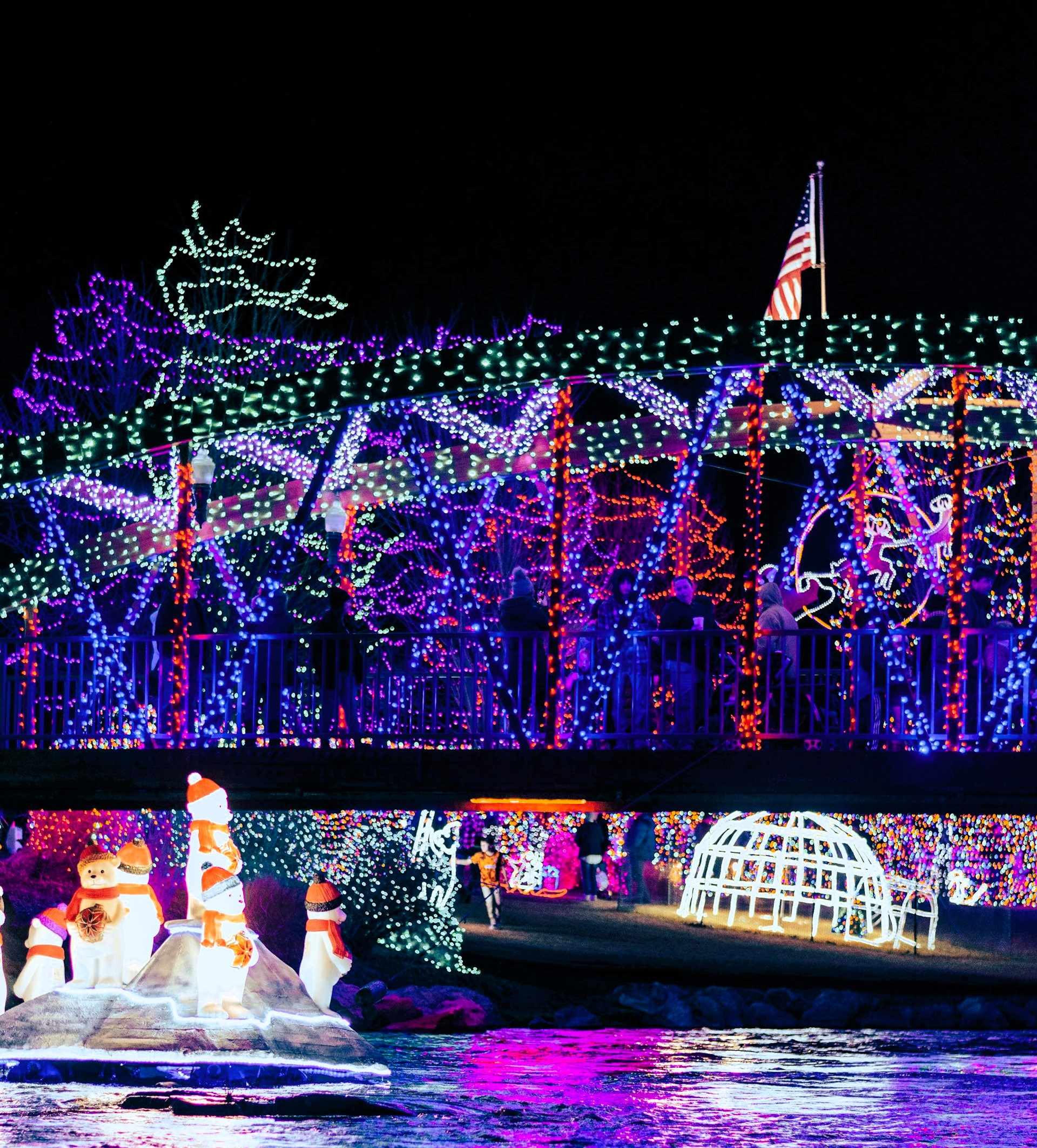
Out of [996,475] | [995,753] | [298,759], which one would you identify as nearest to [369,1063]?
[298,759]

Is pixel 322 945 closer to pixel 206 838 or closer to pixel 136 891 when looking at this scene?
pixel 136 891

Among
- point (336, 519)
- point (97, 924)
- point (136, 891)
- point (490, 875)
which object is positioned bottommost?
point (490, 875)

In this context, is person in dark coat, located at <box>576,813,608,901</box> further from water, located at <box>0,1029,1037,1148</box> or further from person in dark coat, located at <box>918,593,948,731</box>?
water, located at <box>0,1029,1037,1148</box>

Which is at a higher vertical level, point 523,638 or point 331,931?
point 523,638

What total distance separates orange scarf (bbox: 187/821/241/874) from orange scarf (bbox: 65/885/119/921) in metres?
1.24

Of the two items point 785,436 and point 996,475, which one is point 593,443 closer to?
point 785,436

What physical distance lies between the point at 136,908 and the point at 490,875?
36.0 ft

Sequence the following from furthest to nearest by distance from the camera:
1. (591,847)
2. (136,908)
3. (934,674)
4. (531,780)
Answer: (591,847)
(531,780)
(934,674)
(136,908)

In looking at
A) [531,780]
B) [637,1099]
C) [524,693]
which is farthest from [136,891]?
[524,693]

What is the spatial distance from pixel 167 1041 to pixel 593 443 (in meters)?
11.0

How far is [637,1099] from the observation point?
47.1 feet

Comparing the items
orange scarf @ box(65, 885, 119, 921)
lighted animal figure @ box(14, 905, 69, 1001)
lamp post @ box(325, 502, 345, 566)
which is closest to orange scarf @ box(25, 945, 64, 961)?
lighted animal figure @ box(14, 905, 69, 1001)

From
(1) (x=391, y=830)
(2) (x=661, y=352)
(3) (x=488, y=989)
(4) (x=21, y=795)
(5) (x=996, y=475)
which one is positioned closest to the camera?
(2) (x=661, y=352)

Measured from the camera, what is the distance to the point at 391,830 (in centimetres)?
2295
